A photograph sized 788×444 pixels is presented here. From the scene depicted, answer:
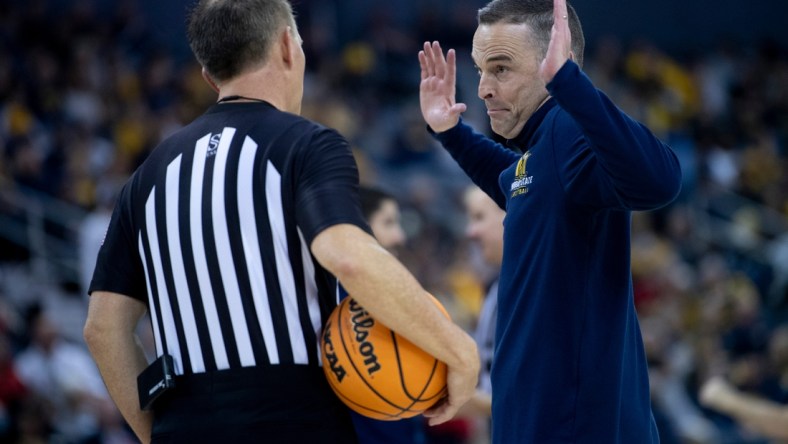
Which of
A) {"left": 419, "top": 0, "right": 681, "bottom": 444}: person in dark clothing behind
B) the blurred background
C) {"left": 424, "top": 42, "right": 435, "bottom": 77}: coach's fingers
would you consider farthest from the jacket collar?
the blurred background

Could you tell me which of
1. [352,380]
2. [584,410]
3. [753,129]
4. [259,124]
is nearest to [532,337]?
[584,410]

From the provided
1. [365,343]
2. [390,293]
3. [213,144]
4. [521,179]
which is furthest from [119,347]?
[521,179]

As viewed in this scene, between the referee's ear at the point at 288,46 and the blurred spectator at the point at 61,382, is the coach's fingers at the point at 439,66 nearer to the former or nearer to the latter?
the referee's ear at the point at 288,46

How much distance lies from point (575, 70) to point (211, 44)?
1.28 metres

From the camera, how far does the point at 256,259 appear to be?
133 inches

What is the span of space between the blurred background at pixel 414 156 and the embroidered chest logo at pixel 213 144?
21.0ft

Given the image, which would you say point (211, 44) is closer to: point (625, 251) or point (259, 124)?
point (259, 124)

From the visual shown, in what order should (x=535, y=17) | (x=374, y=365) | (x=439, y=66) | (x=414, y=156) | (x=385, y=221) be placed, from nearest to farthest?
(x=374, y=365) → (x=535, y=17) → (x=439, y=66) → (x=385, y=221) → (x=414, y=156)

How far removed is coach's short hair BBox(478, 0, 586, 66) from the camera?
3.66 m

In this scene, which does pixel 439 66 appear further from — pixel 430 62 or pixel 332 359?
pixel 332 359

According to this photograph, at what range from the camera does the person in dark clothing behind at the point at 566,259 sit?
3.09 meters

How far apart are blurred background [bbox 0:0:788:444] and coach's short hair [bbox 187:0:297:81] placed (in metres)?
6.46

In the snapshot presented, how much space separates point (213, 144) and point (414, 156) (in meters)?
13.2

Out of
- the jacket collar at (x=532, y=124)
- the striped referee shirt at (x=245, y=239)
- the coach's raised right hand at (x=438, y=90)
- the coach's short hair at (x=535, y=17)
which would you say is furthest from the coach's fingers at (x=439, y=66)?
the striped referee shirt at (x=245, y=239)
